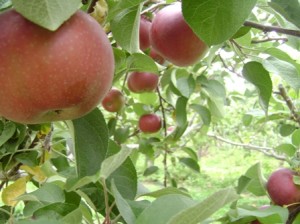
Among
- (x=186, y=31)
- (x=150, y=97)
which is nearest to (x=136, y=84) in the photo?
(x=150, y=97)

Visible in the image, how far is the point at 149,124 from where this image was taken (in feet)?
6.72

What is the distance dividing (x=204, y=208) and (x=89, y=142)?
0.25 meters

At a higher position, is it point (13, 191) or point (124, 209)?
point (124, 209)

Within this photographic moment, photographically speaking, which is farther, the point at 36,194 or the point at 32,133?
the point at 32,133

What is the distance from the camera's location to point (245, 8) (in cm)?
65

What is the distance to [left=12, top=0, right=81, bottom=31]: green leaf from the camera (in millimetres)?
532

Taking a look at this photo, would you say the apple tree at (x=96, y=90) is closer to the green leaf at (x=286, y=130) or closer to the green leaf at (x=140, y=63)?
the green leaf at (x=140, y=63)

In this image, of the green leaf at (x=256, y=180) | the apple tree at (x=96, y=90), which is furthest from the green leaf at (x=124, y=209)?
the green leaf at (x=256, y=180)

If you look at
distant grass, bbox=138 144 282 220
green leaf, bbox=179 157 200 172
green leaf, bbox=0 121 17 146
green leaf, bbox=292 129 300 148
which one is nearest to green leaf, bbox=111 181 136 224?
green leaf, bbox=0 121 17 146

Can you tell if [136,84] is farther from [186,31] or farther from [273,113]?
[186,31]

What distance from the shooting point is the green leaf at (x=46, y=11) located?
0.53m

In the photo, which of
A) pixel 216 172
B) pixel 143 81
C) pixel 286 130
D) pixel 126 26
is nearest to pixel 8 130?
pixel 126 26

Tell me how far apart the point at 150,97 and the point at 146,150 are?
24 centimetres

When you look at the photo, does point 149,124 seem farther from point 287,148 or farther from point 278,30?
point 278,30
